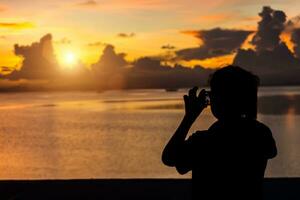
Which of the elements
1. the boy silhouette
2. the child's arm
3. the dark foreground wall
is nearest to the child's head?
the boy silhouette

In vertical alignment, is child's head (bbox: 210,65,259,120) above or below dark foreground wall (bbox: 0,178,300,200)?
above

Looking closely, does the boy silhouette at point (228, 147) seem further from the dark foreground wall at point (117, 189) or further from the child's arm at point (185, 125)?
the dark foreground wall at point (117, 189)

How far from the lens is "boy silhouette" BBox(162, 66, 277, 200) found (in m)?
2.74

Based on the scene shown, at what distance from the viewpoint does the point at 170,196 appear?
8.83 meters

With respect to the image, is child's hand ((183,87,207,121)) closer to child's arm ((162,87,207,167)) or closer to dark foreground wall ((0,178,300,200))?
child's arm ((162,87,207,167))

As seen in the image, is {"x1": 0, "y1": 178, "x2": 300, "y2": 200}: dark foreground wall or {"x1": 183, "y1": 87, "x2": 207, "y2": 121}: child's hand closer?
{"x1": 183, "y1": 87, "x2": 207, "y2": 121}: child's hand

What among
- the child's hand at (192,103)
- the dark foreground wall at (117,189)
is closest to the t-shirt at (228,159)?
the child's hand at (192,103)

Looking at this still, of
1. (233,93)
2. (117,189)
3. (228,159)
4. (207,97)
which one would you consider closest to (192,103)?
(207,97)

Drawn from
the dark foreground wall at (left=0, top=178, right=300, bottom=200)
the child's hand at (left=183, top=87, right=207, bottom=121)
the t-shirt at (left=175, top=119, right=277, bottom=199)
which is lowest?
the dark foreground wall at (left=0, top=178, right=300, bottom=200)

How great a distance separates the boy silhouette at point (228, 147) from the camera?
8.98 ft

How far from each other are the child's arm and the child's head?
10 centimetres

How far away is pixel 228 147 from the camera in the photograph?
2812 millimetres

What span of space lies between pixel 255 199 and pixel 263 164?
0.58 ft

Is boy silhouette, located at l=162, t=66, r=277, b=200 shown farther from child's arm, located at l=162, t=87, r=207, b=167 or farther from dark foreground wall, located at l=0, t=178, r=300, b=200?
dark foreground wall, located at l=0, t=178, r=300, b=200
